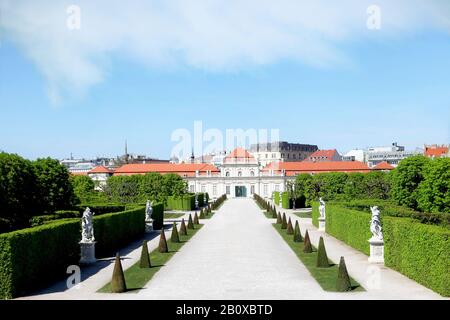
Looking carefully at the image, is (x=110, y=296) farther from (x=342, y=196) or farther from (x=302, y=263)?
(x=342, y=196)

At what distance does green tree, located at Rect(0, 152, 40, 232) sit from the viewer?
29438 mm

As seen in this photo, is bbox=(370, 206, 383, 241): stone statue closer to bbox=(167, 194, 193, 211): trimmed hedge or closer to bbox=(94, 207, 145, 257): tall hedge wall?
bbox=(94, 207, 145, 257): tall hedge wall

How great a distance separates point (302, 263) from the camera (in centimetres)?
2000

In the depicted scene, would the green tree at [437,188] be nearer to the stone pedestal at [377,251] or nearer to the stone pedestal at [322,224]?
the stone pedestal at [322,224]

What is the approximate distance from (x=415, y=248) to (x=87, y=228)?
12.3m

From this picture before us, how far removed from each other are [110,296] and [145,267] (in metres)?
4.71

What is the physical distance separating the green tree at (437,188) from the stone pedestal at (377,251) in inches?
829

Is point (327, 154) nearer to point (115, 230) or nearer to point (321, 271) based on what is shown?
point (115, 230)

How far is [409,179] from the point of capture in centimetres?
4425

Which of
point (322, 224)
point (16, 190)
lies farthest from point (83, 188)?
point (322, 224)

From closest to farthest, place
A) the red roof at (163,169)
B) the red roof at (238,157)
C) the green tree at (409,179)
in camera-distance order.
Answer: the green tree at (409,179), the red roof at (163,169), the red roof at (238,157)

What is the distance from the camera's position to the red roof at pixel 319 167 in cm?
9600

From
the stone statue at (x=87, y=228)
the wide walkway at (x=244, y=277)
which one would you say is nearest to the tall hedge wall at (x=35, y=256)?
the stone statue at (x=87, y=228)

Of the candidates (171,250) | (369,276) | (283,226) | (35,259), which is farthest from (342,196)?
(35,259)
